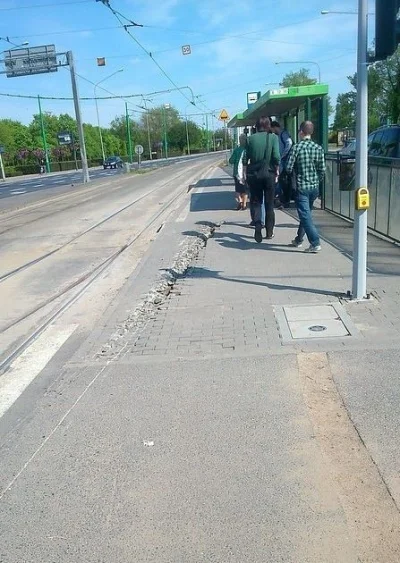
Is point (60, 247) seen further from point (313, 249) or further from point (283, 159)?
point (313, 249)

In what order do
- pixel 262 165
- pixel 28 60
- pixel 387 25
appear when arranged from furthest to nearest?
pixel 28 60 < pixel 262 165 < pixel 387 25

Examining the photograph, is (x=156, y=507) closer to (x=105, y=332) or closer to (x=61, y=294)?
(x=105, y=332)

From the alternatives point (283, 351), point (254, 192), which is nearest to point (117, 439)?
point (283, 351)

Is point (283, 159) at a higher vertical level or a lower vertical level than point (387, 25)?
lower

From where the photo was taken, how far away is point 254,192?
856 cm

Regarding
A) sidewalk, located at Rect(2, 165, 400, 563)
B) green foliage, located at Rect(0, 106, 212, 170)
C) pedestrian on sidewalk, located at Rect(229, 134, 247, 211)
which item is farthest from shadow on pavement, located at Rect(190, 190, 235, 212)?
green foliage, located at Rect(0, 106, 212, 170)

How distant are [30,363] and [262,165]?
5039 mm

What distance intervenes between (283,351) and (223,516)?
6.90 feet

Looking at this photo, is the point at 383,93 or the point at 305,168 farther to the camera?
the point at 383,93

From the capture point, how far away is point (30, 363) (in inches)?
187

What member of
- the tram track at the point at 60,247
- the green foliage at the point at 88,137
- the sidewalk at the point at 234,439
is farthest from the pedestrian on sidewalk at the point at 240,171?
the green foliage at the point at 88,137

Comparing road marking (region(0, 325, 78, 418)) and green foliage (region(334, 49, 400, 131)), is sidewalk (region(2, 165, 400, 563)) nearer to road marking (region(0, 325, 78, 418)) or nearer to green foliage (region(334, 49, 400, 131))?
road marking (region(0, 325, 78, 418))

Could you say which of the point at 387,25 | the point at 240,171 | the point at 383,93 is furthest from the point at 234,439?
the point at 383,93

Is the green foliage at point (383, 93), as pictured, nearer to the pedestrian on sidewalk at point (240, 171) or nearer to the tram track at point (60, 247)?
the tram track at point (60, 247)
